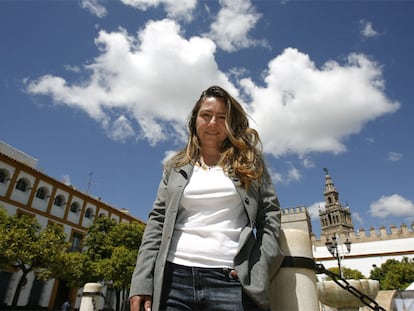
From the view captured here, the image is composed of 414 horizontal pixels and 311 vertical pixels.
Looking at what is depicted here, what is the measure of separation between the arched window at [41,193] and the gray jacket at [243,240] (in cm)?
2269

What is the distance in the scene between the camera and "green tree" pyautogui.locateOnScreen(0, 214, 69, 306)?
44.7 ft

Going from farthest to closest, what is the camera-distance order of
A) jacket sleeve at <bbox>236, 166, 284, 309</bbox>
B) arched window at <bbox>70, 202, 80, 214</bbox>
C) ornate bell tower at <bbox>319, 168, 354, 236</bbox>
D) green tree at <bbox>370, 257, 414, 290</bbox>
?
ornate bell tower at <bbox>319, 168, 354, 236</bbox>, green tree at <bbox>370, 257, 414, 290</bbox>, arched window at <bbox>70, 202, 80, 214</bbox>, jacket sleeve at <bbox>236, 166, 284, 309</bbox>

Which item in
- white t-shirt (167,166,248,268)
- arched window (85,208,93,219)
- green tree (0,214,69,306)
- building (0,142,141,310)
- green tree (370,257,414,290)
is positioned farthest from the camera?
green tree (370,257,414,290)

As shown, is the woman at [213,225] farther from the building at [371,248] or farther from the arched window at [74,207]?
the building at [371,248]

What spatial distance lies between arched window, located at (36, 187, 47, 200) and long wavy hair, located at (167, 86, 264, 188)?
22604 mm

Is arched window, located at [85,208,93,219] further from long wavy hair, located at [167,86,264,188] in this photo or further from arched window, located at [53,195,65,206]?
long wavy hair, located at [167,86,264,188]

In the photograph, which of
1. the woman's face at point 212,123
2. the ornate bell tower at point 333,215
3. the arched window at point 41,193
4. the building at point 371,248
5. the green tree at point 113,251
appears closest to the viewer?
the woman's face at point 212,123

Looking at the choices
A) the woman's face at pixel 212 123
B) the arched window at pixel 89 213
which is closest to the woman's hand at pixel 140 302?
the woman's face at pixel 212 123

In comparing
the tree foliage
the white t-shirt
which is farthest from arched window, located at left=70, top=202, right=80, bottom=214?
the white t-shirt

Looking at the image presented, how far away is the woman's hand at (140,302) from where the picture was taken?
1369 millimetres

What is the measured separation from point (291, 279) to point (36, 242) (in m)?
16.2

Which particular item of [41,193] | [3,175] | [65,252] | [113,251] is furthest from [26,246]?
[41,193]

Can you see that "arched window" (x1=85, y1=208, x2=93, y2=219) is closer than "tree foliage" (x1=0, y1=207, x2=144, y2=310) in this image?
No

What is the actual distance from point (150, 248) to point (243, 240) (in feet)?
1.55
